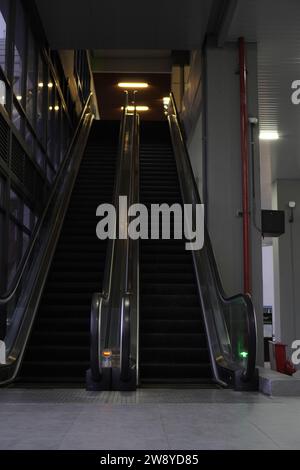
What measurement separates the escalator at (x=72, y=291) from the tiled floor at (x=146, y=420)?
39.0 inches

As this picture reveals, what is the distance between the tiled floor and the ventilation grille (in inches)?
123

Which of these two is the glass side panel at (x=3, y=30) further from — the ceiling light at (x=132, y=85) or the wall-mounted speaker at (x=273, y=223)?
the ceiling light at (x=132, y=85)

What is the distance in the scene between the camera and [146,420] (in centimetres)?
405

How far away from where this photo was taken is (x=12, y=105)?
25.5ft

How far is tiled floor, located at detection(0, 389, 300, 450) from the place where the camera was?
3.33 m

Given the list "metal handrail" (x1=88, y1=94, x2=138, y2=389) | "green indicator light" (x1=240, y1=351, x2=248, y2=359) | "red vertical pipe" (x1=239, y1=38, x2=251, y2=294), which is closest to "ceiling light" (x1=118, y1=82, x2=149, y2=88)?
"metal handrail" (x1=88, y1=94, x2=138, y2=389)

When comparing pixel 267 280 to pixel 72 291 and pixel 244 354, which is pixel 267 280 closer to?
pixel 72 291

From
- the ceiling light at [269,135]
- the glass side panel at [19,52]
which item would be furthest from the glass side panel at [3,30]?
the ceiling light at [269,135]

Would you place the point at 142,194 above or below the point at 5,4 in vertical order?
below

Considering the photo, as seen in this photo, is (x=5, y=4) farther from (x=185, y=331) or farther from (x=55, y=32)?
(x=185, y=331)

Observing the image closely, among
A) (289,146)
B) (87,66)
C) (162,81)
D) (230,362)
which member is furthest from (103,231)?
(162,81)

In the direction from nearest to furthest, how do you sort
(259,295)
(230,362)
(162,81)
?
(230,362), (259,295), (162,81)

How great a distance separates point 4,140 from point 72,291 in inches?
87.8

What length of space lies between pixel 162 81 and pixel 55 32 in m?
13.3
